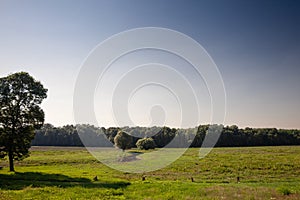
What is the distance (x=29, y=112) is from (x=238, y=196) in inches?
1352

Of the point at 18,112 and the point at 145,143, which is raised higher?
the point at 18,112

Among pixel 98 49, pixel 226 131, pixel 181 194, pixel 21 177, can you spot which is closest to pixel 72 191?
pixel 181 194

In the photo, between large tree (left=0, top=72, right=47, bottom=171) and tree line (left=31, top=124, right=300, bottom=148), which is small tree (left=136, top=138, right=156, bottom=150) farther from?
large tree (left=0, top=72, right=47, bottom=171)

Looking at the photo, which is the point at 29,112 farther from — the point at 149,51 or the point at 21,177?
the point at 149,51

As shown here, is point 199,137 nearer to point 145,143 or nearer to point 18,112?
point 145,143

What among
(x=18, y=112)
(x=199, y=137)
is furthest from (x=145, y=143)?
(x=18, y=112)

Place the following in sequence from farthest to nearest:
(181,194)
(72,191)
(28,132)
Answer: (28,132), (72,191), (181,194)

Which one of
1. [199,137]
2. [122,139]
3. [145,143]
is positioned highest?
[122,139]

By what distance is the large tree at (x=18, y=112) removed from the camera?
43.1 m

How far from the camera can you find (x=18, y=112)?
43.8m

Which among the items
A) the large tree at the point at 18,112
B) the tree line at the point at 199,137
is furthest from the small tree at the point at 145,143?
the large tree at the point at 18,112

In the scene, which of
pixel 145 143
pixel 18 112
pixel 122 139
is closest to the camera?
pixel 18 112

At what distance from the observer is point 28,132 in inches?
1754

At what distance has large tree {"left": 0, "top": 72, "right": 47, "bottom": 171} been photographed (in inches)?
1697
